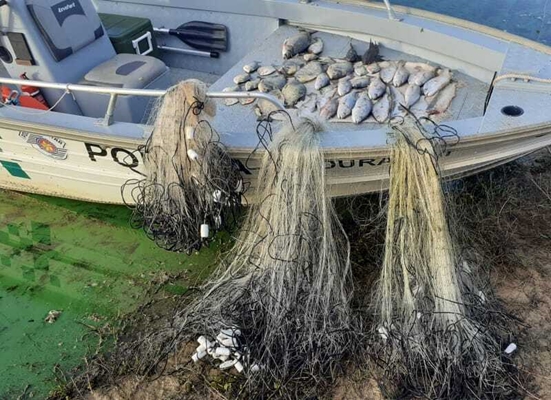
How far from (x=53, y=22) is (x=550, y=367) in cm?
400

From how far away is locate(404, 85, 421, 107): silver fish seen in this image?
402cm

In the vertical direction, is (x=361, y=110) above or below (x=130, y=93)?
below

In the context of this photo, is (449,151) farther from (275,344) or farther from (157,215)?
(157,215)

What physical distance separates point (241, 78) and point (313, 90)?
1.97 ft

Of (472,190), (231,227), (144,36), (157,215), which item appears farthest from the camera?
(144,36)

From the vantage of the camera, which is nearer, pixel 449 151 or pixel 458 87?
pixel 449 151

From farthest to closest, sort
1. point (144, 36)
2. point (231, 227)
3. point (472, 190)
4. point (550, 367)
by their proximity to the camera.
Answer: point (144, 36)
point (472, 190)
point (231, 227)
point (550, 367)

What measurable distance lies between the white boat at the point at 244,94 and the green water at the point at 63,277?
258mm

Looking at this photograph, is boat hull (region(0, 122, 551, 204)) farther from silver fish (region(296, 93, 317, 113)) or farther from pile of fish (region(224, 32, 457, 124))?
silver fish (region(296, 93, 317, 113))

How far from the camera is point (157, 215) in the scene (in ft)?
11.6

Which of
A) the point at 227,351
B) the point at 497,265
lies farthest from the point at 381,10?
the point at 227,351

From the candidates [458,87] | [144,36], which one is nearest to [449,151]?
[458,87]

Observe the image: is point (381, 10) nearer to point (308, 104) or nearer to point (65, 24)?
point (308, 104)

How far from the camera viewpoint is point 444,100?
3.98m
